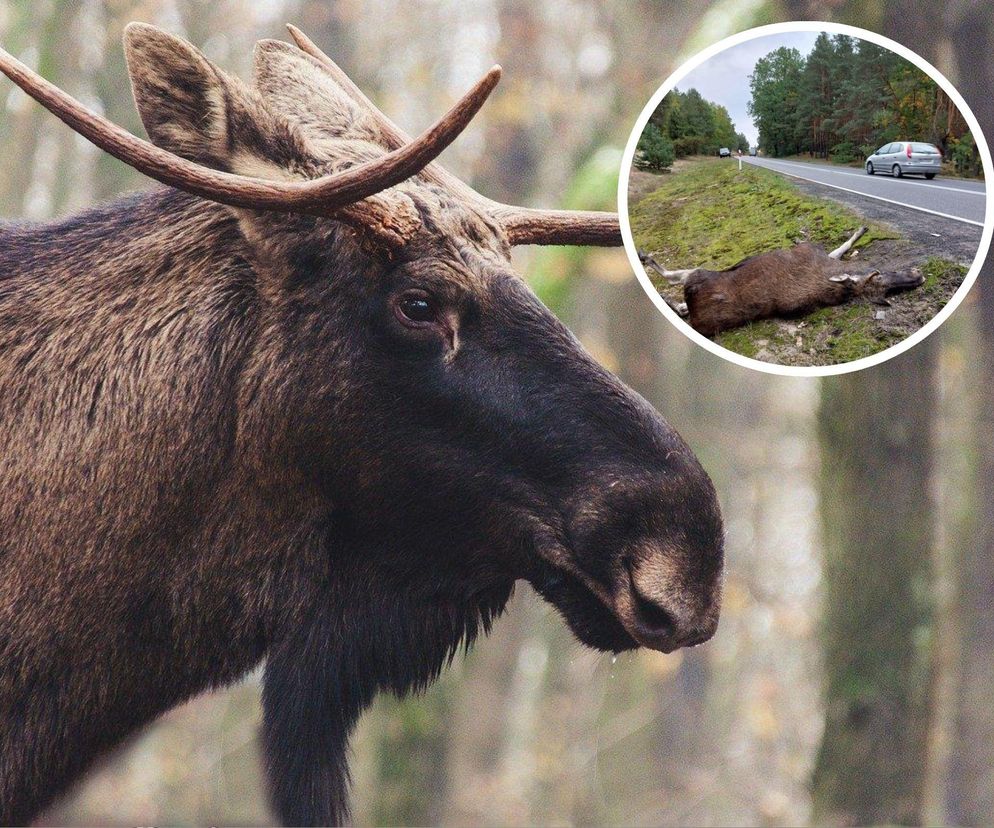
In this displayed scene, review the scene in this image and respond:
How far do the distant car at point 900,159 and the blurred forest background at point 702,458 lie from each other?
73 cm

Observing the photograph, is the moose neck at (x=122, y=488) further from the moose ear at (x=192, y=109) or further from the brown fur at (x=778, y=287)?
the brown fur at (x=778, y=287)

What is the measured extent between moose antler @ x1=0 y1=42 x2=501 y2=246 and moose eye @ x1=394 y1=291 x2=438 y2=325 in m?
0.23

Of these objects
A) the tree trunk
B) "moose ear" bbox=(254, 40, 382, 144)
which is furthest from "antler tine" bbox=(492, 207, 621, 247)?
the tree trunk

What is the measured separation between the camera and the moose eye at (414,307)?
2.12 m

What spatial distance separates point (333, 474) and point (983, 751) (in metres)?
4.25

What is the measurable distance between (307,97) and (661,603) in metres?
1.45

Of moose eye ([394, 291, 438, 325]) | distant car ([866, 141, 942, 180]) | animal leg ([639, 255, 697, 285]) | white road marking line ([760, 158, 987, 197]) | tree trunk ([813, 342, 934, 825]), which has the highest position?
distant car ([866, 141, 942, 180])

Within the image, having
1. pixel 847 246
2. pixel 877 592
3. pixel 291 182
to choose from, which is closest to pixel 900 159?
pixel 847 246

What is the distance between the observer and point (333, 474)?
7.30ft

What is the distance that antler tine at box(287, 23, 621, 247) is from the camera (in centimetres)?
245

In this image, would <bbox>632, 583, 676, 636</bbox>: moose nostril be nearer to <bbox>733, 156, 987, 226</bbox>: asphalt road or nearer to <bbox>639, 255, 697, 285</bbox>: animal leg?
<bbox>639, 255, 697, 285</bbox>: animal leg

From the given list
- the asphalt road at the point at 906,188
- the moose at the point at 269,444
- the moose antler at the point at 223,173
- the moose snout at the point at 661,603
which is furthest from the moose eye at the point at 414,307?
the asphalt road at the point at 906,188

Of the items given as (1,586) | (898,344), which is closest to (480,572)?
(1,586)

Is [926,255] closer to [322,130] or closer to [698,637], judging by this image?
[698,637]
